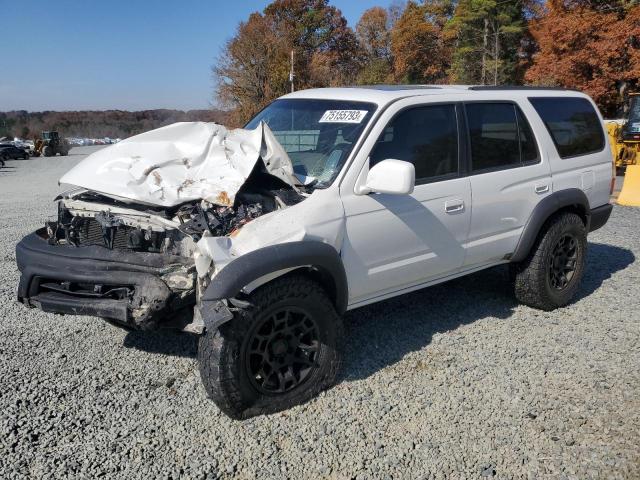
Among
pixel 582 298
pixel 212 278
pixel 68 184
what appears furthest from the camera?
pixel 582 298

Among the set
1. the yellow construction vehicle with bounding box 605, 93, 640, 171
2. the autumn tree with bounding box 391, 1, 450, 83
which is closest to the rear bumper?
the yellow construction vehicle with bounding box 605, 93, 640, 171

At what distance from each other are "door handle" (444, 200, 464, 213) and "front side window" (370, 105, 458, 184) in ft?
0.70

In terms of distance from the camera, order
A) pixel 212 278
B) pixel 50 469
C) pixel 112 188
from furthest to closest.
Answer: pixel 112 188, pixel 212 278, pixel 50 469

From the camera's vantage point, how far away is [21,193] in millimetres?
14328

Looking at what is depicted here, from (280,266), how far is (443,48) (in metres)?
50.4

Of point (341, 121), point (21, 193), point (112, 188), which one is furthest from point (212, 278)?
point (21, 193)

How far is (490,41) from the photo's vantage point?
4200 centimetres

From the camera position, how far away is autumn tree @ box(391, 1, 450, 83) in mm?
49281

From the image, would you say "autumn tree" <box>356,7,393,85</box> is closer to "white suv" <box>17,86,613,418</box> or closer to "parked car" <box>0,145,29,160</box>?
"parked car" <box>0,145,29,160</box>

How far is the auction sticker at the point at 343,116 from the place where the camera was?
366 centimetres

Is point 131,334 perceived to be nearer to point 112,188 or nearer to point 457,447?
point 112,188

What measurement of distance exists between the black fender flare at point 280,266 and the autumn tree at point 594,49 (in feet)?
85.3

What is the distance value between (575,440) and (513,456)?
409 millimetres

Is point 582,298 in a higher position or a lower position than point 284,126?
lower
